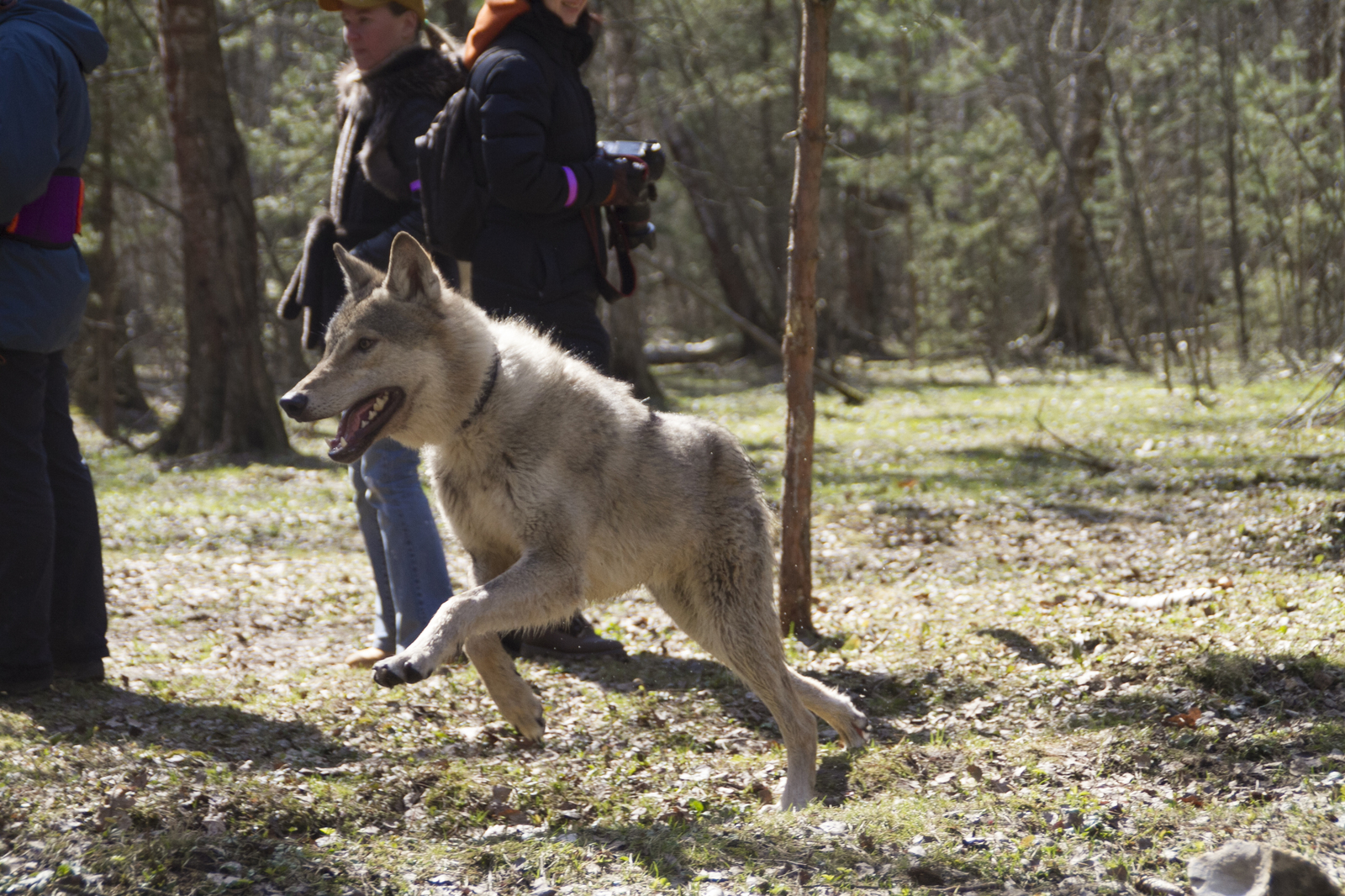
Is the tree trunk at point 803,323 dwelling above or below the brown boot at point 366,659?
above

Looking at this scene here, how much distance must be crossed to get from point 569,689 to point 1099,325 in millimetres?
22438

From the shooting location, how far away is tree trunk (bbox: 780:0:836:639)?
6.14m

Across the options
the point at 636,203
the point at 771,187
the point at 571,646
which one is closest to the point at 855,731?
the point at 571,646

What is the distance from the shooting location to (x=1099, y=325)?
25.1 m

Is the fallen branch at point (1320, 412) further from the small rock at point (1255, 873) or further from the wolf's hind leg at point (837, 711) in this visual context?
the small rock at point (1255, 873)

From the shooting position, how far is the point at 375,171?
5.50 metres

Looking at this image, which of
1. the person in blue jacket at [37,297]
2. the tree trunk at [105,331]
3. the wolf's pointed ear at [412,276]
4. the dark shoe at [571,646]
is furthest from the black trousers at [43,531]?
the tree trunk at [105,331]

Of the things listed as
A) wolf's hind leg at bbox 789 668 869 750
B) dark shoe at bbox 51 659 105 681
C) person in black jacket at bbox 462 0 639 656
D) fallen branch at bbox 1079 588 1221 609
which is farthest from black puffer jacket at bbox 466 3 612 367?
fallen branch at bbox 1079 588 1221 609

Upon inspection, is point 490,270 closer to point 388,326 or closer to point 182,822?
point 388,326

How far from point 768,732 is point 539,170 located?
9.93ft

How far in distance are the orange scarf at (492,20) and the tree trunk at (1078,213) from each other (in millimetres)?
19703

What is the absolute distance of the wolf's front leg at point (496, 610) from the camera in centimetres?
362

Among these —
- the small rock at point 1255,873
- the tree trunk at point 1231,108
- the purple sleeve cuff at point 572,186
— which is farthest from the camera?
the tree trunk at point 1231,108

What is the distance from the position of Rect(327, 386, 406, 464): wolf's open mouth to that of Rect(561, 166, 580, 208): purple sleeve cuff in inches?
62.8
